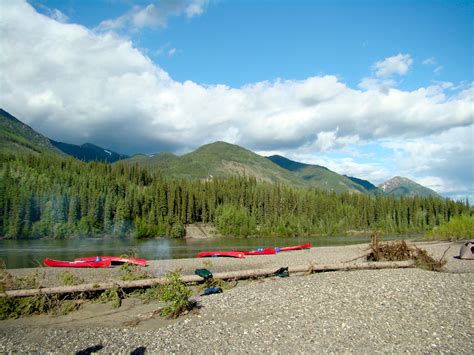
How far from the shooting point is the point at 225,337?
13.1 m

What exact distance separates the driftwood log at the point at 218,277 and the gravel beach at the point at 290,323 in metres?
1.20

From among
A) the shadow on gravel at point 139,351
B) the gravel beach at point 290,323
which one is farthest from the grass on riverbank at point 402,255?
the shadow on gravel at point 139,351

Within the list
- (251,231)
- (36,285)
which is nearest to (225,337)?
(36,285)

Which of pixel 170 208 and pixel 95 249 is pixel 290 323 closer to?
pixel 95 249

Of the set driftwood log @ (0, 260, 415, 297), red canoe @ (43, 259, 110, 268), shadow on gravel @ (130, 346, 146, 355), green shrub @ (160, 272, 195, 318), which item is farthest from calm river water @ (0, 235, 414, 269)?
shadow on gravel @ (130, 346, 146, 355)

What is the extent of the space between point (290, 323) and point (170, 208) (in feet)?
415

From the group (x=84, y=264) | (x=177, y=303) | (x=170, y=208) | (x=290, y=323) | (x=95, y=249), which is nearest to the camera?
(x=290, y=323)

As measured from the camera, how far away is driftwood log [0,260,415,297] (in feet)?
64.8

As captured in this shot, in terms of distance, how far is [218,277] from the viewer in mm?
23375

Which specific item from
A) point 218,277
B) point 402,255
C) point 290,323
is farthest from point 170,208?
point 290,323

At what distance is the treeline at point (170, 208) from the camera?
380 feet

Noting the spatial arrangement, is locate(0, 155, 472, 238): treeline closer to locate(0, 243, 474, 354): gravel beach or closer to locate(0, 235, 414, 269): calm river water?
locate(0, 235, 414, 269): calm river water

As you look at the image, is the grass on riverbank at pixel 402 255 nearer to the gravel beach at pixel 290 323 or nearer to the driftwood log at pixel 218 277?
the driftwood log at pixel 218 277

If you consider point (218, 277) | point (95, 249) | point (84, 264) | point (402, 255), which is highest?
point (402, 255)
